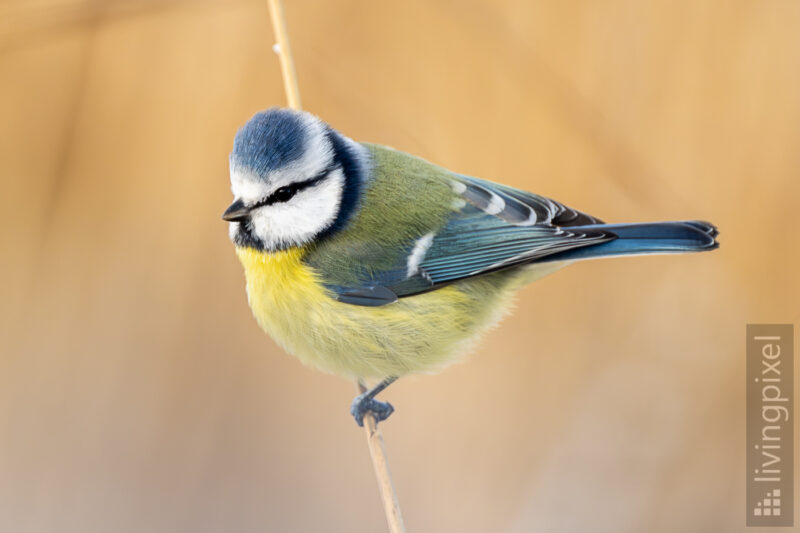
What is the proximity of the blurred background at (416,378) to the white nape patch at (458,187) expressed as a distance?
57 cm

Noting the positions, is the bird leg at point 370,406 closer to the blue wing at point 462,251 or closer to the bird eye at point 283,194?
the blue wing at point 462,251

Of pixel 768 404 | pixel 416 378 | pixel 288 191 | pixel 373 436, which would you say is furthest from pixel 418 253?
pixel 768 404

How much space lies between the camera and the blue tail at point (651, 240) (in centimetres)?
189

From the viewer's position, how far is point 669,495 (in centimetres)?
266

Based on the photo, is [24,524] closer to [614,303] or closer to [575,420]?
[575,420]

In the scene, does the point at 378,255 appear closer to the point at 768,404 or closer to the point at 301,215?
the point at 301,215

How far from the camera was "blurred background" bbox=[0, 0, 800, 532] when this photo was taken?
8.93 ft

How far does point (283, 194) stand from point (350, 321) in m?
0.39

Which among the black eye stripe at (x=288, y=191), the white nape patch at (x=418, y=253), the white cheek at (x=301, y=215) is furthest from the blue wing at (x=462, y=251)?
the black eye stripe at (x=288, y=191)

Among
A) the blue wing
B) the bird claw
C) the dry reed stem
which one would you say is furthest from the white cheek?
the bird claw

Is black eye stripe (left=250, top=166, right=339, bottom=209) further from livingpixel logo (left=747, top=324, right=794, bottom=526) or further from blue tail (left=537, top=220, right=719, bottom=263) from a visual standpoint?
livingpixel logo (left=747, top=324, right=794, bottom=526)

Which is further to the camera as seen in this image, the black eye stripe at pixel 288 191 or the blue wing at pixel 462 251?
the blue wing at pixel 462 251

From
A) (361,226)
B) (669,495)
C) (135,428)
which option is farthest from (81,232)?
(669,495)

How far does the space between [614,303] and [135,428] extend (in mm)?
1911
